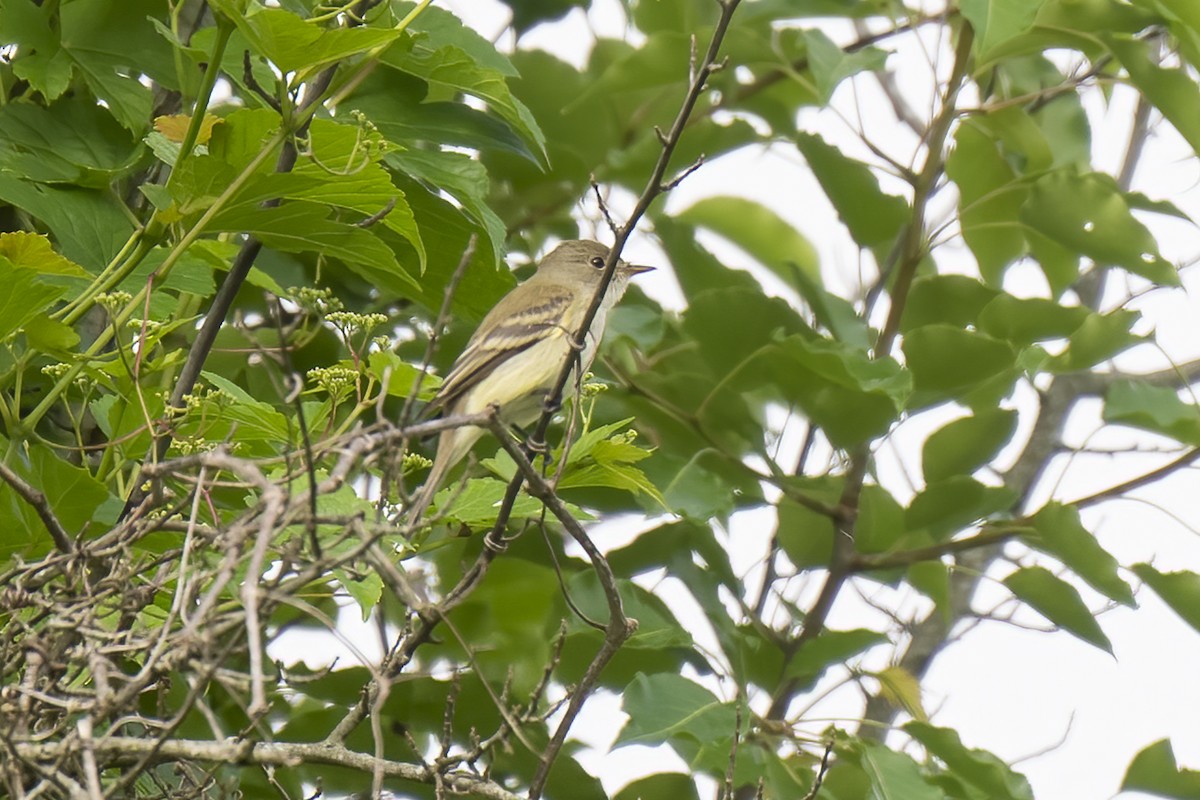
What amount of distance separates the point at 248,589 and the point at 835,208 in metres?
3.73

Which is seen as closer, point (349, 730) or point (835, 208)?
point (349, 730)

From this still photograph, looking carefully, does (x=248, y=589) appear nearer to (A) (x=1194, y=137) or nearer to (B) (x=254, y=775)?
(B) (x=254, y=775)

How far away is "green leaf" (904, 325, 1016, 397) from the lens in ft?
16.8

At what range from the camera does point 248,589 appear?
235 cm

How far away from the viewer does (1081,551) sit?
16.5ft

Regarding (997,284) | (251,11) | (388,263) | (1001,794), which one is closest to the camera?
(251,11)

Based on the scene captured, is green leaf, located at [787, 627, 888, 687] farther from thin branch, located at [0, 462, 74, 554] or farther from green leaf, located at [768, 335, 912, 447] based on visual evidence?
thin branch, located at [0, 462, 74, 554]

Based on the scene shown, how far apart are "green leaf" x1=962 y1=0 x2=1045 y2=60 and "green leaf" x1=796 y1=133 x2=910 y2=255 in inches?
43.7

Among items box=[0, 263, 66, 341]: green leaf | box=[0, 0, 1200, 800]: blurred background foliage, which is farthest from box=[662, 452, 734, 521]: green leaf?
box=[0, 263, 66, 341]: green leaf

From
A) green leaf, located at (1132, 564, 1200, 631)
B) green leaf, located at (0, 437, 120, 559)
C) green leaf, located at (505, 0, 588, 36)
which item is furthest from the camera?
green leaf, located at (505, 0, 588, 36)

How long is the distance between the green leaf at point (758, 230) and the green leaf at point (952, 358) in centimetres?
153

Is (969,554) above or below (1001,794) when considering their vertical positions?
above

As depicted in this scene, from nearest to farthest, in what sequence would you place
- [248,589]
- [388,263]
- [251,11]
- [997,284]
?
[248,589]
[251,11]
[388,263]
[997,284]

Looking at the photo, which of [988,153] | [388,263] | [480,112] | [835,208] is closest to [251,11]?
[388,263]
